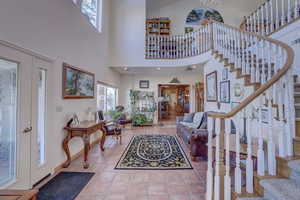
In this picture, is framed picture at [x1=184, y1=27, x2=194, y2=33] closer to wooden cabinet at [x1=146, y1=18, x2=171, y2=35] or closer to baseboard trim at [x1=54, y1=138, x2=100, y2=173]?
wooden cabinet at [x1=146, y1=18, x2=171, y2=35]

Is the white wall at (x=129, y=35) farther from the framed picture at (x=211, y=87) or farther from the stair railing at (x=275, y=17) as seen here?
the stair railing at (x=275, y=17)

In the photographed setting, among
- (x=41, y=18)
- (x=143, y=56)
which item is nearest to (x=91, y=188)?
(x=41, y=18)

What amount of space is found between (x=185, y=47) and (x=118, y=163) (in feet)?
15.5

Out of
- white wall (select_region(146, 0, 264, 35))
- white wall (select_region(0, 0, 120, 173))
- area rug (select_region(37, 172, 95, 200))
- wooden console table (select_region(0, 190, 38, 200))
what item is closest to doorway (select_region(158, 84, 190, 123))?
white wall (select_region(146, 0, 264, 35))

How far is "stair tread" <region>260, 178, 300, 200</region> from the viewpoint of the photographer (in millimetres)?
1144

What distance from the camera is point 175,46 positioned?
5.73m

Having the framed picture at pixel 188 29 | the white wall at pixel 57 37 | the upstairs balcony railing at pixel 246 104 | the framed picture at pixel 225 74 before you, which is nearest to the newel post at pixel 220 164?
the upstairs balcony railing at pixel 246 104

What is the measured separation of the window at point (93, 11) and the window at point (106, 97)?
197 cm

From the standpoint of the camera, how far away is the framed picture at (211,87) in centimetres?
470

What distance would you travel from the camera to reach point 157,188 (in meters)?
2.20

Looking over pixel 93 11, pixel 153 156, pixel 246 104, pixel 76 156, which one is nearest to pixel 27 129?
pixel 76 156

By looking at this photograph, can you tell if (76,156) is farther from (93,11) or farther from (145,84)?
(145,84)

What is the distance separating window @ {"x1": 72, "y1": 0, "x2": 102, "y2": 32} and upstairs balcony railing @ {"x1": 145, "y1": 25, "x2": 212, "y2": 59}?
6.30 ft

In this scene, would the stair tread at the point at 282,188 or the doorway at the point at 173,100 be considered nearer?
the stair tread at the point at 282,188
